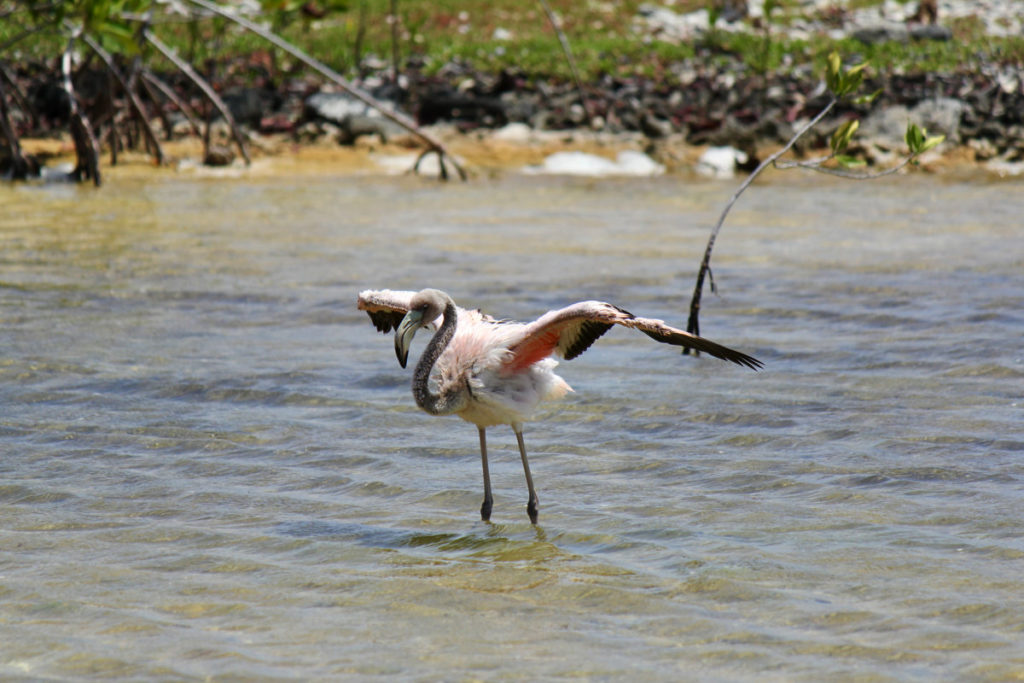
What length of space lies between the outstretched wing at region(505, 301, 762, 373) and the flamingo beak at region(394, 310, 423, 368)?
1.38 ft

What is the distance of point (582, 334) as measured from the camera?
213 inches

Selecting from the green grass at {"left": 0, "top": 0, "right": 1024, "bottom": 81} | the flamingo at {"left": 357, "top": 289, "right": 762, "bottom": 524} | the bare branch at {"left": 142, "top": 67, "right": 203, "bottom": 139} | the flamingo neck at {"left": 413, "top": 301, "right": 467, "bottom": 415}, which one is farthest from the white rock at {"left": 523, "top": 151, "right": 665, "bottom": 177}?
the flamingo neck at {"left": 413, "top": 301, "right": 467, "bottom": 415}

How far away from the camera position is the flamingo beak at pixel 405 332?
5.25 meters

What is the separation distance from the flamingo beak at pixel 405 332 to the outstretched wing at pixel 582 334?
1.38ft

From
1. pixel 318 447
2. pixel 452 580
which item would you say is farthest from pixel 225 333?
pixel 452 580

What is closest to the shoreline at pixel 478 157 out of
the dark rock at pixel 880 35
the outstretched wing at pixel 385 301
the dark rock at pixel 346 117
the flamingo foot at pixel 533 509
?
the dark rock at pixel 346 117

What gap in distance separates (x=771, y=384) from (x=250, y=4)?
22892mm

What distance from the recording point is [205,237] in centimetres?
1312

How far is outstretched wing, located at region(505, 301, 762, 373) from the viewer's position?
4.90 metres

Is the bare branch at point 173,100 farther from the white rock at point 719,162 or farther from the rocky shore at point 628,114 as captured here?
the white rock at point 719,162

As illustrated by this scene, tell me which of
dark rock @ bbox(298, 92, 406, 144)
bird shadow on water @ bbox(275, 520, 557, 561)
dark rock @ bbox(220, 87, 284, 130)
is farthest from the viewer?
dark rock @ bbox(220, 87, 284, 130)

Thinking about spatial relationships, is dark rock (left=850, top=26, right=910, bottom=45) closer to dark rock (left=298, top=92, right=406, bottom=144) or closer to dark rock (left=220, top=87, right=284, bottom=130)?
dark rock (left=298, top=92, right=406, bottom=144)

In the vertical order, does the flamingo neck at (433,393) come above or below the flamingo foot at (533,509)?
above

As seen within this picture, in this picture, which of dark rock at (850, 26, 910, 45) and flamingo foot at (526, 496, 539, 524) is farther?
dark rock at (850, 26, 910, 45)
